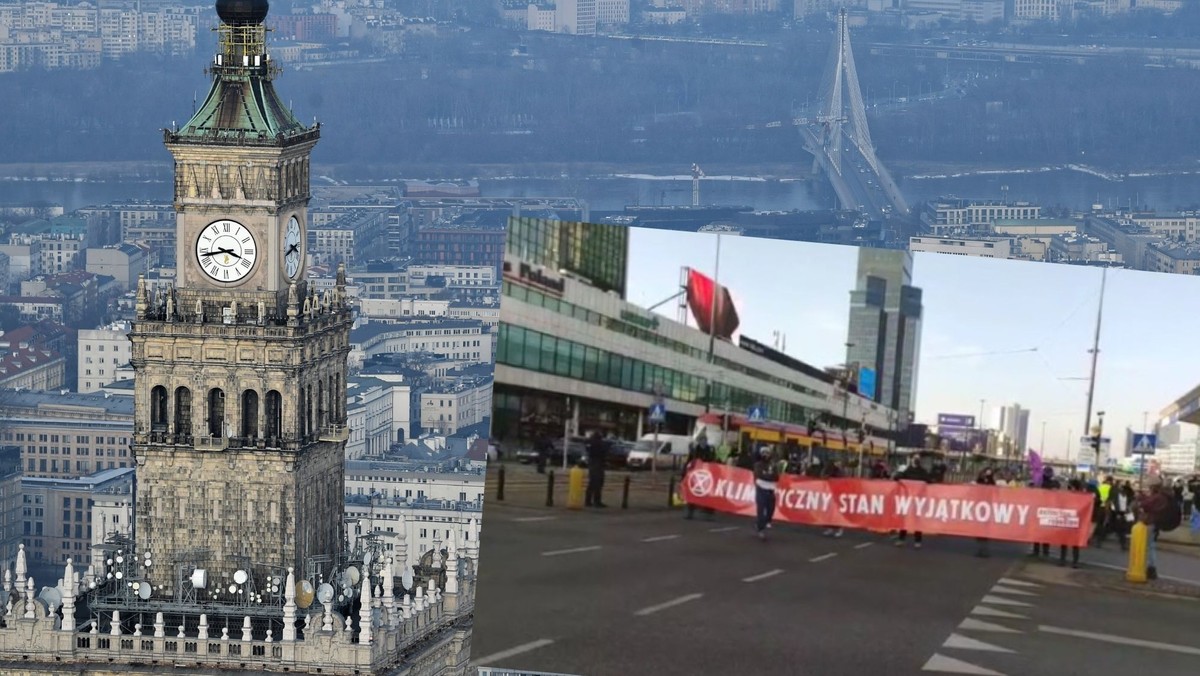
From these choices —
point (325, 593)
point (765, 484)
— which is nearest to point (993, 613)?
point (765, 484)

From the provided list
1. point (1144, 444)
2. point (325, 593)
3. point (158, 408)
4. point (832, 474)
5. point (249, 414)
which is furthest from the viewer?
point (249, 414)

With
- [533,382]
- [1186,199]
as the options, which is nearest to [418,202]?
[1186,199]

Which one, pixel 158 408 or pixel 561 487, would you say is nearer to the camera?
pixel 561 487

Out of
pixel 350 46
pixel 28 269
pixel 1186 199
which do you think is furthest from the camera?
pixel 350 46

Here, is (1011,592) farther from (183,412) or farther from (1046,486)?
(183,412)

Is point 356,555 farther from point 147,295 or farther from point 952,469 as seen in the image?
point 952,469

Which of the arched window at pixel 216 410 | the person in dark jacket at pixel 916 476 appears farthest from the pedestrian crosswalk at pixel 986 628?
the arched window at pixel 216 410
